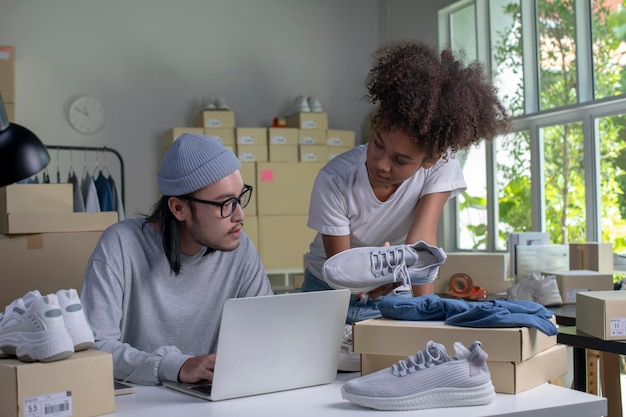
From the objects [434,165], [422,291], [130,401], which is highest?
[434,165]

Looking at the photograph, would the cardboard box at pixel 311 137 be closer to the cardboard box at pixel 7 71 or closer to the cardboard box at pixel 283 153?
the cardboard box at pixel 283 153

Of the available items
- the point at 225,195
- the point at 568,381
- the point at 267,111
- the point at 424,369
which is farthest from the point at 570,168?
the point at 424,369

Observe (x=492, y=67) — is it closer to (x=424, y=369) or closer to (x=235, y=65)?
(x=235, y=65)

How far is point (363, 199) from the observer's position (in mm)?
2045

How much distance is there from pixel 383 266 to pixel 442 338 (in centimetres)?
24

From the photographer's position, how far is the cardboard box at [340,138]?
6027mm

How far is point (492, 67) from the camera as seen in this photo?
563 cm

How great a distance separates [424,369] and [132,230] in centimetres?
87

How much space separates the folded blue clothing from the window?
131 inches

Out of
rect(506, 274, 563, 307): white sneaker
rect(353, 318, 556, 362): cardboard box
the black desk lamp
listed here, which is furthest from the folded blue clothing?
rect(506, 274, 563, 307): white sneaker

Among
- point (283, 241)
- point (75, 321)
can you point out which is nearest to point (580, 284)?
point (75, 321)

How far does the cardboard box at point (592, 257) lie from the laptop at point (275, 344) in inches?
90.8

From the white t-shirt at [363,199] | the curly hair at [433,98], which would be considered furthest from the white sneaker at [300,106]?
the curly hair at [433,98]

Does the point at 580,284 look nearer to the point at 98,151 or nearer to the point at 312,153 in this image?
the point at 312,153
